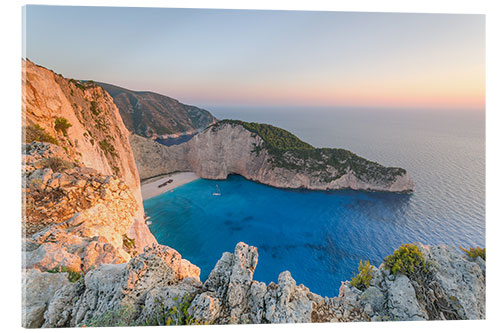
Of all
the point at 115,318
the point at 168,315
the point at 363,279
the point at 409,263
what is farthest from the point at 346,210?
the point at 115,318

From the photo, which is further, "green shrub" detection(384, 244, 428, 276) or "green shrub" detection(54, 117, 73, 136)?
"green shrub" detection(54, 117, 73, 136)

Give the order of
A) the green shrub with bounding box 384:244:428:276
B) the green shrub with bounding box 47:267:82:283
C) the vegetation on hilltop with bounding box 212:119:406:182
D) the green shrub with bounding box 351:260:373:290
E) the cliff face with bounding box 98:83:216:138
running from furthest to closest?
the cliff face with bounding box 98:83:216:138 → the vegetation on hilltop with bounding box 212:119:406:182 → the green shrub with bounding box 351:260:373:290 → the green shrub with bounding box 384:244:428:276 → the green shrub with bounding box 47:267:82:283

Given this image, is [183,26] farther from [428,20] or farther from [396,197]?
[396,197]

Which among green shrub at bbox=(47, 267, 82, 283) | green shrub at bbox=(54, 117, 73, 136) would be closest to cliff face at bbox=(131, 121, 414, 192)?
green shrub at bbox=(54, 117, 73, 136)

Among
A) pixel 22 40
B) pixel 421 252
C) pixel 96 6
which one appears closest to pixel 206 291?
pixel 421 252

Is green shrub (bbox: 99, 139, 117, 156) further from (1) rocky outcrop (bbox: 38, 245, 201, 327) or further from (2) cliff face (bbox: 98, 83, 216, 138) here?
(2) cliff face (bbox: 98, 83, 216, 138)

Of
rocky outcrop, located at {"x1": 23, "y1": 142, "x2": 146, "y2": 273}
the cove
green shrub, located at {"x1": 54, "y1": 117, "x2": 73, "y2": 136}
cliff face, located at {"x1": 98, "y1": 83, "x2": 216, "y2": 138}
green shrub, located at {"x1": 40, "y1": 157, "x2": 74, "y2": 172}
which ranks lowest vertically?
the cove
